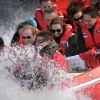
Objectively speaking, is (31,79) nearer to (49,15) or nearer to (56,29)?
(56,29)

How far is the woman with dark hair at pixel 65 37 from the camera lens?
560 centimetres

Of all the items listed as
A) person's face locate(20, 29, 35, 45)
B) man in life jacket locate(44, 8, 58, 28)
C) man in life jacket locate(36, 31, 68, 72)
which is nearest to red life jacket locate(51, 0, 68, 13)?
man in life jacket locate(44, 8, 58, 28)

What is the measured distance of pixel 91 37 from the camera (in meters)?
5.77

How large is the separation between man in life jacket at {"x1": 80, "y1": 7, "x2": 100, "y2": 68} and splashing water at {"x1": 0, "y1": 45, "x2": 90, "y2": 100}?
1.29 meters

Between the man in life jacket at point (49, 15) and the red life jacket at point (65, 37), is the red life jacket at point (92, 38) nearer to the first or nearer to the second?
the red life jacket at point (65, 37)

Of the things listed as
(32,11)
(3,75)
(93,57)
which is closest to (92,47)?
(93,57)

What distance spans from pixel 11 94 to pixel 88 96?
629mm

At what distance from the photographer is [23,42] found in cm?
527

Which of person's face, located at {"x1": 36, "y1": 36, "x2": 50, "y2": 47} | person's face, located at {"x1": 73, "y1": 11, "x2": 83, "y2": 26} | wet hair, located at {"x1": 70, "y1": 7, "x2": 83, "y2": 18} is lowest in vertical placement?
person's face, located at {"x1": 73, "y1": 11, "x2": 83, "y2": 26}

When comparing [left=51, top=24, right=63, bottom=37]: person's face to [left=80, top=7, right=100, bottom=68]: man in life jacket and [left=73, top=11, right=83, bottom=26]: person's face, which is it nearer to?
[left=80, top=7, right=100, bottom=68]: man in life jacket

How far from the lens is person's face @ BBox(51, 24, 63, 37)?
5562mm

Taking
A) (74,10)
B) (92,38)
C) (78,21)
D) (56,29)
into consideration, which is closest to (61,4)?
(74,10)

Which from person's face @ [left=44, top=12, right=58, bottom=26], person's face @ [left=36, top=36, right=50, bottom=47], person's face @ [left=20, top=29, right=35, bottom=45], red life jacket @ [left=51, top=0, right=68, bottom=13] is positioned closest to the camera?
person's face @ [left=36, top=36, right=50, bottom=47]

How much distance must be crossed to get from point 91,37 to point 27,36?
844 mm
